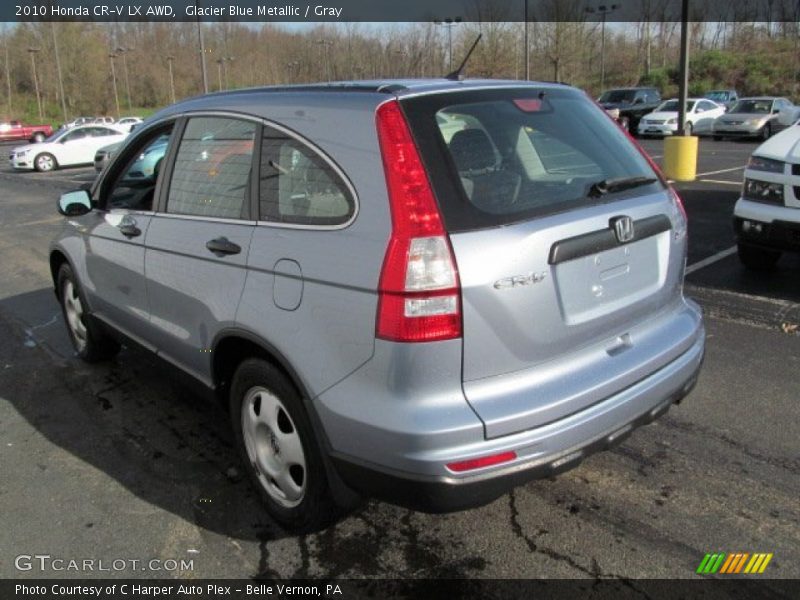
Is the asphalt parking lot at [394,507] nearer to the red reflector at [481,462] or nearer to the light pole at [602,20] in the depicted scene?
the red reflector at [481,462]

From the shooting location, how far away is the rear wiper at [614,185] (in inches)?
101

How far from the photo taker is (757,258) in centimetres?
625

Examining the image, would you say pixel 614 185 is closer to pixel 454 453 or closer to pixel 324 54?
pixel 454 453

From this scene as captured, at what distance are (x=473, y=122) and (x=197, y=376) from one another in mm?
1734

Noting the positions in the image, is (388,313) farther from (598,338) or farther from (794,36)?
(794,36)

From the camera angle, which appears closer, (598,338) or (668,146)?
(598,338)

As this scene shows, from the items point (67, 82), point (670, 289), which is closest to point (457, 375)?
point (670, 289)

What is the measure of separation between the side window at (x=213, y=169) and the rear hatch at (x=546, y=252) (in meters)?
0.86

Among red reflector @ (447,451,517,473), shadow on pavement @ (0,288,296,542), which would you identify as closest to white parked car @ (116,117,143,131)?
shadow on pavement @ (0,288,296,542)

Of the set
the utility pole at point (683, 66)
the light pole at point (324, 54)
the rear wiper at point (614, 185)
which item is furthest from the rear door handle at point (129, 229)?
the light pole at point (324, 54)

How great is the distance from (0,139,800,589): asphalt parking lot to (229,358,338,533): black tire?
13 centimetres

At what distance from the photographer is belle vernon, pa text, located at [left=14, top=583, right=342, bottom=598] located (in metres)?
2.47

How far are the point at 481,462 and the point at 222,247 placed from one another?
1378 millimetres

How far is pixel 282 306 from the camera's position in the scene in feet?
8.12
